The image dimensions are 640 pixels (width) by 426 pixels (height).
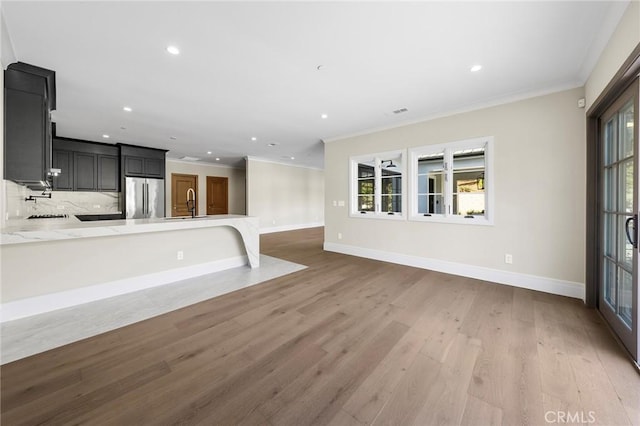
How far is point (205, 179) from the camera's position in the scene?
8.80 meters

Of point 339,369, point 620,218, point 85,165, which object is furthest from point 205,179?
point 620,218

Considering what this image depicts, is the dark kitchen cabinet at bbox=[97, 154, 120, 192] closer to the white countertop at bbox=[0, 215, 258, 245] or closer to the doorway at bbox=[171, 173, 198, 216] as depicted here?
the doorway at bbox=[171, 173, 198, 216]

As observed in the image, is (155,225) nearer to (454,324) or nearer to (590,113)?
(454,324)

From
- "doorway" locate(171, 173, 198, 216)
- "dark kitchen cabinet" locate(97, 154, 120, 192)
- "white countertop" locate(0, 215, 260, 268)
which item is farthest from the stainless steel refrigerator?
"white countertop" locate(0, 215, 260, 268)

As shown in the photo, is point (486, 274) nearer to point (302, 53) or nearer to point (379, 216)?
point (379, 216)

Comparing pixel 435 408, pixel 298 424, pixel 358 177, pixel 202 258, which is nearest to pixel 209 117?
pixel 202 258

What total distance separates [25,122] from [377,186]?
484 cm

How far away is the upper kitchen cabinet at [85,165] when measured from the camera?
5281mm

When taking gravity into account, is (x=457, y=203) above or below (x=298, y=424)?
above

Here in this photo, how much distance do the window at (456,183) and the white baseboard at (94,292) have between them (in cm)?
374

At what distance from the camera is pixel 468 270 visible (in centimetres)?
372

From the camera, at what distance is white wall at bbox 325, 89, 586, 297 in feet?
9.70

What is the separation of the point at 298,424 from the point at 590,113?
156 inches

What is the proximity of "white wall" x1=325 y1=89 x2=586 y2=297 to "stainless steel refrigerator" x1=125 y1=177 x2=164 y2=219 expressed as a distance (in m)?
6.23
